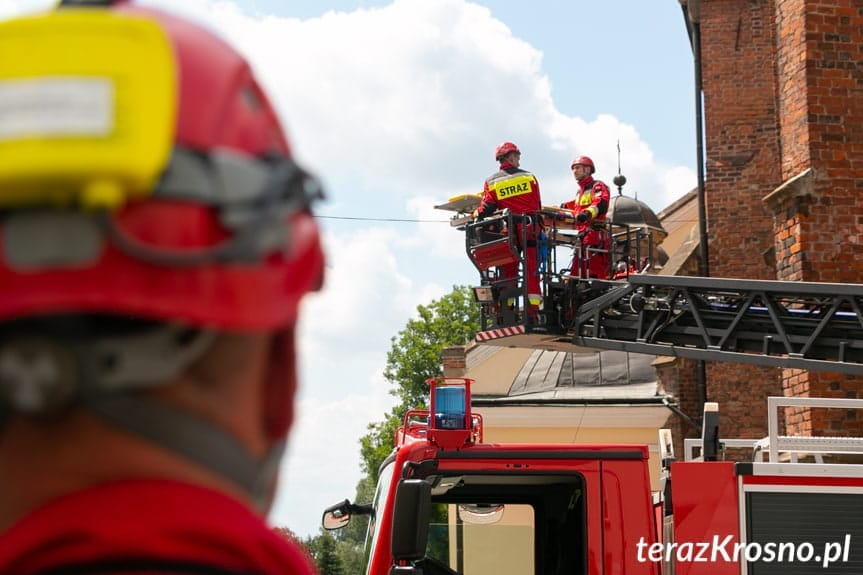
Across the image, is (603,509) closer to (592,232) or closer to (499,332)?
(499,332)

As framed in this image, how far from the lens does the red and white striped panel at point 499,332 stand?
1163 cm

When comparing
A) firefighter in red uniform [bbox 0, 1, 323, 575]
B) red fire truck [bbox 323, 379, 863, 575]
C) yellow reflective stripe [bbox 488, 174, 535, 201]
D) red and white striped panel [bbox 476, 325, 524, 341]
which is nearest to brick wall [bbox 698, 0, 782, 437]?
red and white striped panel [bbox 476, 325, 524, 341]

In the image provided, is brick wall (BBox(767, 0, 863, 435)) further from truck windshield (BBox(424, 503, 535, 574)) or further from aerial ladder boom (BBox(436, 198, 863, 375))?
truck windshield (BBox(424, 503, 535, 574))

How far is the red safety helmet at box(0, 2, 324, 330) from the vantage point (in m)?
1.04

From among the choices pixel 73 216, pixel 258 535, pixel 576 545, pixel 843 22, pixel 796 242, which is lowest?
pixel 576 545

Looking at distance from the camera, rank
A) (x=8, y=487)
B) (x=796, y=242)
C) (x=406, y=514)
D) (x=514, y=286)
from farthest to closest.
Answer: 1. (x=796, y=242)
2. (x=514, y=286)
3. (x=406, y=514)
4. (x=8, y=487)

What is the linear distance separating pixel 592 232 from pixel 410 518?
24.4ft

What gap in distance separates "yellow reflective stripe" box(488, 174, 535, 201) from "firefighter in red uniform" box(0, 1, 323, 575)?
10543mm

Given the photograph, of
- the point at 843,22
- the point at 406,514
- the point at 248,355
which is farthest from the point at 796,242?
the point at 248,355

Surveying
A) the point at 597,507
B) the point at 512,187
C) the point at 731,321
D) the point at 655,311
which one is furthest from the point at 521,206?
the point at 597,507

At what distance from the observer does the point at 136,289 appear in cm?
105

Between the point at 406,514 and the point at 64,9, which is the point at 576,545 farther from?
the point at 64,9

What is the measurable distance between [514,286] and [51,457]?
418 inches

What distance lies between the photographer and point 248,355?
1.20 m
